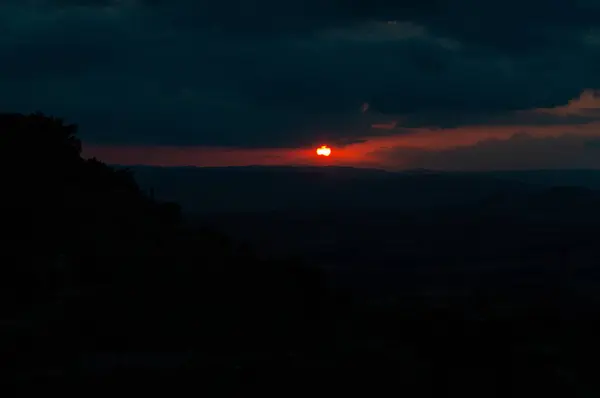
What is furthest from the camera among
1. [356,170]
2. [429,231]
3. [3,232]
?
[356,170]

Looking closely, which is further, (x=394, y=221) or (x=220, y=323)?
(x=394, y=221)

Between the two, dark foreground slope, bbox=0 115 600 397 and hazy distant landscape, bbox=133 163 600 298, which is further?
hazy distant landscape, bbox=133 163 600 298

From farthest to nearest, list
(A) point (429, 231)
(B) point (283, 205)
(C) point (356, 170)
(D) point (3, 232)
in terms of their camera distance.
Result: (C) point (356, 170) → (B) point (283, 205) → (A) point (429, 231) → (D) point (3, 232)

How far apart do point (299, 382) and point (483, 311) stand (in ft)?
15.0

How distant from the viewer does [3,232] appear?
793 inches

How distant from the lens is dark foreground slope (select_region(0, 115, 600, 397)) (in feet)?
35.4

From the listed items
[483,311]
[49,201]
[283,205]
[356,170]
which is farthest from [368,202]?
[483,311]

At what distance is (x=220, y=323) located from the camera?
546 inches

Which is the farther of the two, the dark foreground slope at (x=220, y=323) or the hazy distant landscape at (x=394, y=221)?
the hazy distant landscape at (x=394, y=221)

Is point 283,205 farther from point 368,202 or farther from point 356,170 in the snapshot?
point 356,170

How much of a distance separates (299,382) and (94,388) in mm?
2778

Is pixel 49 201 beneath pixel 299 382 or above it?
above

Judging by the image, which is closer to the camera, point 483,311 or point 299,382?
point 299,382

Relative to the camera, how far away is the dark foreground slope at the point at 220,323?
424 inches
